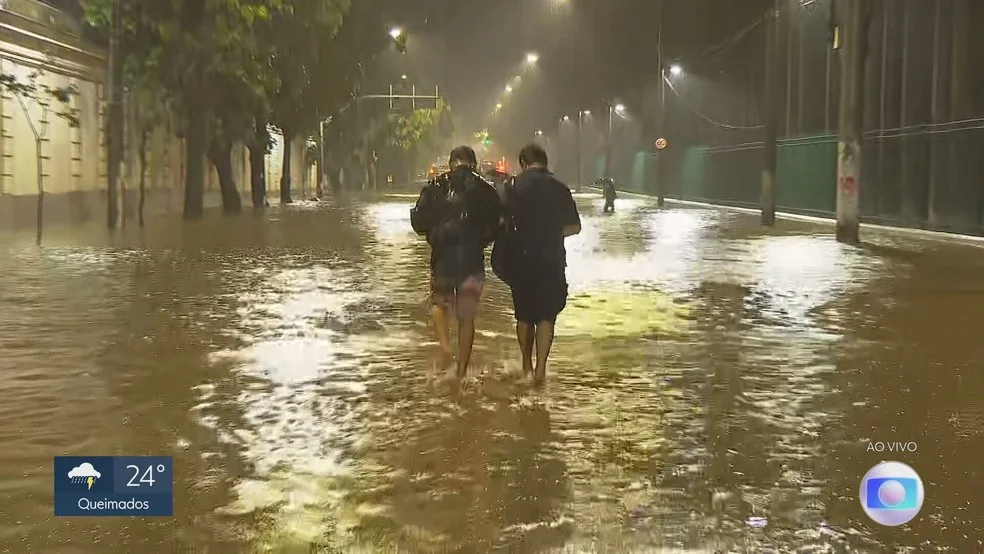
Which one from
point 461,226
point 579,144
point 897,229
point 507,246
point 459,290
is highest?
point 579,144

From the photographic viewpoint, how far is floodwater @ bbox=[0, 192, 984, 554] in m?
4.96

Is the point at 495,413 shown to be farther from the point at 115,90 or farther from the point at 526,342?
the point at 115,90

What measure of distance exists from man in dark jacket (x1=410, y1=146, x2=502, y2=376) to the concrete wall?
55.6ft

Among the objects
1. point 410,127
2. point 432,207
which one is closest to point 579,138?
point 410,127

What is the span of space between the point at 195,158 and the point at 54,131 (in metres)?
3.64

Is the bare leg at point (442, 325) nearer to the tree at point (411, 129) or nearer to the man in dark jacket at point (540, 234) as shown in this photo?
the man in dark jacket at point (540, 234)

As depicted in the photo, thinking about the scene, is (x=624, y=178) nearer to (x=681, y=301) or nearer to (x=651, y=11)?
(x=651, y=11)

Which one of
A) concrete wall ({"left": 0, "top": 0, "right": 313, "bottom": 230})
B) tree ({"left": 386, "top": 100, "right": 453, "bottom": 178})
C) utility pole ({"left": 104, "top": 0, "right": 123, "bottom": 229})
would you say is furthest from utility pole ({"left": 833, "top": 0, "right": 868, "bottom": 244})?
tree ({"left": 386, "top": 100, "right": 453, "bottom": 178})

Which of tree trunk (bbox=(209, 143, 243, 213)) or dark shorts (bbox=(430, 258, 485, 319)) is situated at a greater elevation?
tree trunk (bbox=(209, 143, 243, 213))

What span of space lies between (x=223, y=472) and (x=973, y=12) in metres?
23.5

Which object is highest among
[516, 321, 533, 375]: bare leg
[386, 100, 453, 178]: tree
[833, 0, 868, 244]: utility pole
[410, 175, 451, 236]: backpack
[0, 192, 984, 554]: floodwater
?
[386, 100, 453, 178]: tree

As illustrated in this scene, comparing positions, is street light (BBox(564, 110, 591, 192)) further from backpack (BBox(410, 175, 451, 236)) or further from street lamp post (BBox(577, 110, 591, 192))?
backpack (BBox(410, 175, 451, 236))

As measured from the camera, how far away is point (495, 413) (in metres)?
7.32
